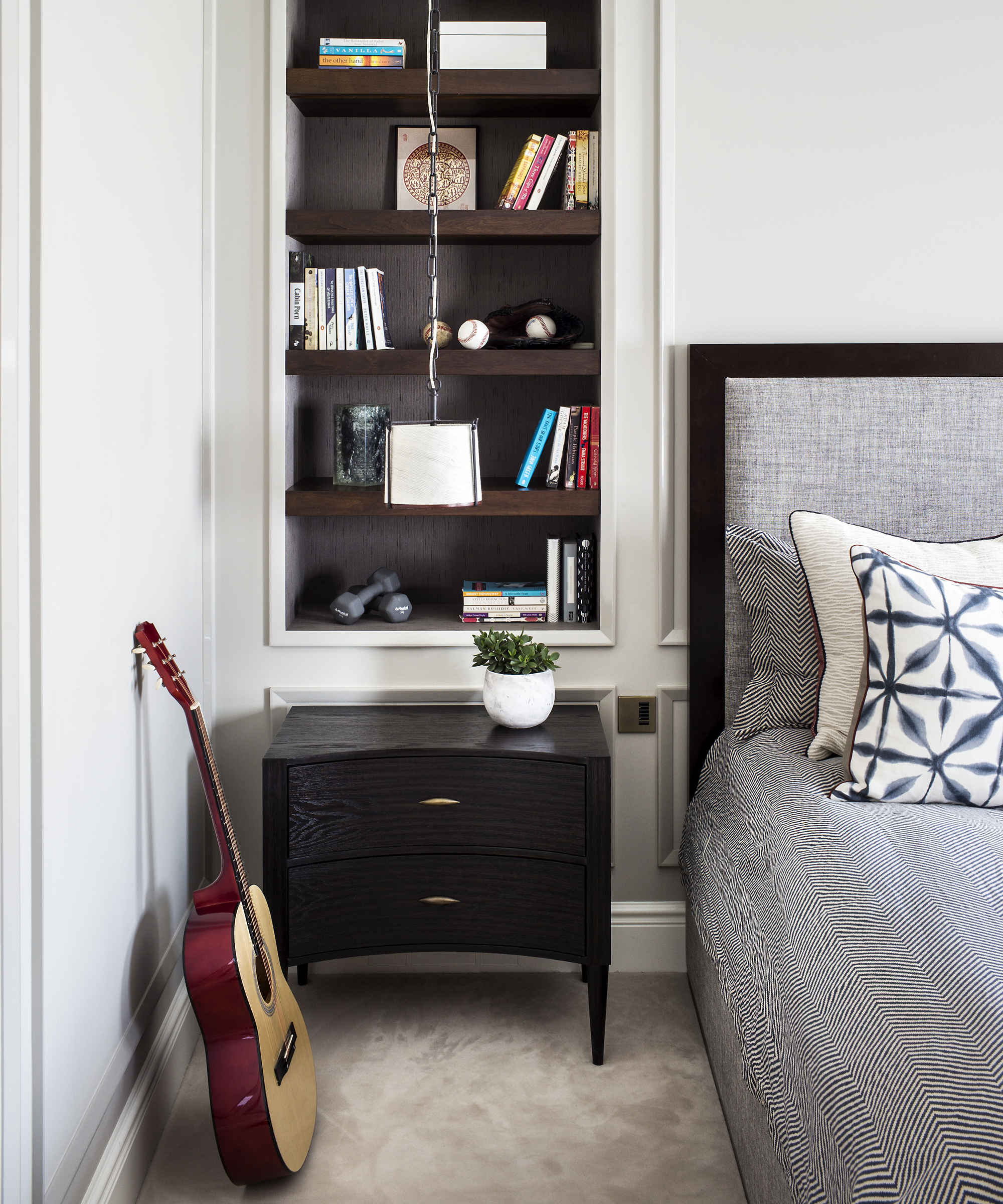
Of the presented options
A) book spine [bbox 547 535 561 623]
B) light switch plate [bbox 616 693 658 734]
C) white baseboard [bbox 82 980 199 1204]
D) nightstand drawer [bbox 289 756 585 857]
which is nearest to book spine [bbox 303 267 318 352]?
book spine [bbox 547 535 561 623]

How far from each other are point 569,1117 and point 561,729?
0.72 metres

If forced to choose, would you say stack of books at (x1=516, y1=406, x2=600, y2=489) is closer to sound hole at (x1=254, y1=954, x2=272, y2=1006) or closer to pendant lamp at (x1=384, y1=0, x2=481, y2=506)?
pendant lamp at (x1=384, y1=0, x2=481, y2=506)

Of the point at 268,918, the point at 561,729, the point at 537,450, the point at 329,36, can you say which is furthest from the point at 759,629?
the point at 329,36

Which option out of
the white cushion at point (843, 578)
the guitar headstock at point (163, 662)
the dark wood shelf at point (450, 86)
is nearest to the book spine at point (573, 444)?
the white cushion at point (843, 578)

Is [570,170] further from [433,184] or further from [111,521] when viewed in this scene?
[111,521]

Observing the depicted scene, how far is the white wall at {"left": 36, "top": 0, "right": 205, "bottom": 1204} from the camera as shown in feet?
4.11

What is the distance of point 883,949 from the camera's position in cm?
112

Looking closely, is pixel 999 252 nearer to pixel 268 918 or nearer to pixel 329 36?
pixel 329 36

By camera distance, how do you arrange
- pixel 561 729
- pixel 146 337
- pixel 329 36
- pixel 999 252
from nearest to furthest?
pixel 146 337 → pixel 561 729 → pixel 999 252 → pixel 329 36

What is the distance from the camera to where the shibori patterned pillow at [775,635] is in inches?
73.5

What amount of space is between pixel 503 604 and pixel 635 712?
0.40 meters

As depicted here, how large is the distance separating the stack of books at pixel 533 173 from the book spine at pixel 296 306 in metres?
0.47

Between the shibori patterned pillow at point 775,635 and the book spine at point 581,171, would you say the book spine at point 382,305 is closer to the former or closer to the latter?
the book spine at point 581,171

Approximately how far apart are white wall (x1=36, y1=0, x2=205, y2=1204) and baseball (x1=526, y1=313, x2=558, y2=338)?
0.73 meters
